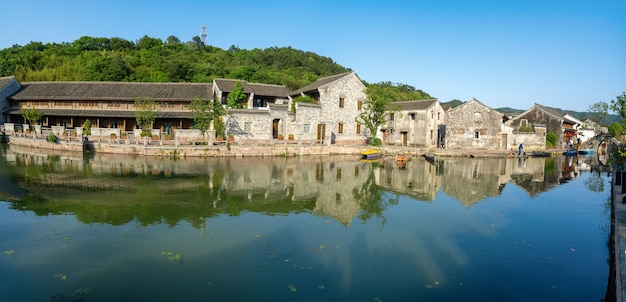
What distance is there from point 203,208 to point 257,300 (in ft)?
25.1

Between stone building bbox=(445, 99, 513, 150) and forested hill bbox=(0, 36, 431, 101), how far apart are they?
817 cm

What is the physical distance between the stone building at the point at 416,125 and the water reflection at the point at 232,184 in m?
10.3

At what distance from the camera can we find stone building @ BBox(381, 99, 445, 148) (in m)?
41.2

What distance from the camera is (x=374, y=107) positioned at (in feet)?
123

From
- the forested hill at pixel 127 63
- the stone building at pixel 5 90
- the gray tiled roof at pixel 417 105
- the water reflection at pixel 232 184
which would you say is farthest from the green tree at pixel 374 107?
the stone building at pixel 5 90

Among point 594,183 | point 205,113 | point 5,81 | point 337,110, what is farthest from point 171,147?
point 594,183

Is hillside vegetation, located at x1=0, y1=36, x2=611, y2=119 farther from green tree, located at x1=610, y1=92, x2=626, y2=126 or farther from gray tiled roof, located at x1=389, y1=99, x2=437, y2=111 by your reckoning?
green tree, located at x1=610, y1=92, x2=626, y2=126

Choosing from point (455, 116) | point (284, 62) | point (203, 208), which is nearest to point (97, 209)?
point (203, 208)

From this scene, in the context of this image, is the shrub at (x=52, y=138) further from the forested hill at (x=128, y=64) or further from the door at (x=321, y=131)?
the door at (x=321, y=131)

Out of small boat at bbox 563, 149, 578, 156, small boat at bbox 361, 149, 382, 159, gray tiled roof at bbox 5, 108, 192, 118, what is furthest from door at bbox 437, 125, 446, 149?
gray tiled roof at bbox 5, 108, 192, 118

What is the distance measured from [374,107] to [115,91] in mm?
26503

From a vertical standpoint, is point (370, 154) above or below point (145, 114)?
below

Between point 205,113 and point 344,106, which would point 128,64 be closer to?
point 205,113

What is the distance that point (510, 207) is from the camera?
16750 millimetres
